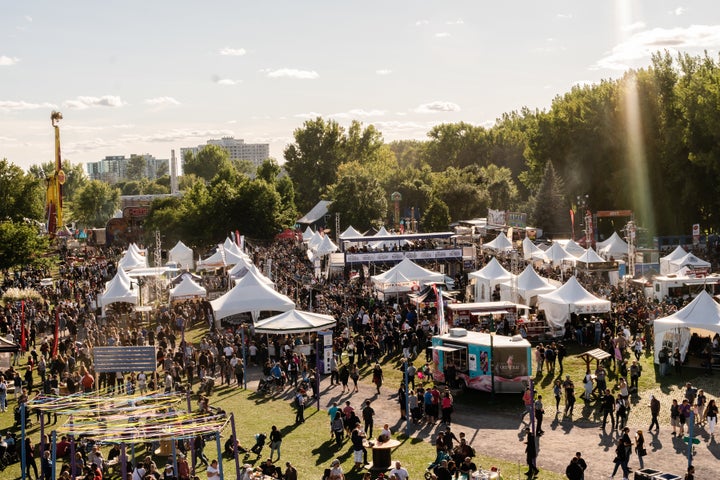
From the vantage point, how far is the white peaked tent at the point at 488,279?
35.2 metres

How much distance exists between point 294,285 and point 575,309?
58.7 ft

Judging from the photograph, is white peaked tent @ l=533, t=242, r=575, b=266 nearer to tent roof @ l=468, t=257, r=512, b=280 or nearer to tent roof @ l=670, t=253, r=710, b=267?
tent roof @ l=670, t=253, r=710, b=267

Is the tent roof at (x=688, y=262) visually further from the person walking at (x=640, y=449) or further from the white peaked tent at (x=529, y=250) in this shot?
the person walking at (x=640, y=449)

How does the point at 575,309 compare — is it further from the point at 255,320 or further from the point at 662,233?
the point at 662,233

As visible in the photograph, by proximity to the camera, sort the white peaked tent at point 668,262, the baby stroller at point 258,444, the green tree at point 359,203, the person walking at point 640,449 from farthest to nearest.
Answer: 1. the green tree at point 359,203
2. the white peaked tent at point 668,262
3. the baby stroller at point 258,444
4. the person walking at point 640,449

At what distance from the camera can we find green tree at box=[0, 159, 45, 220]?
245 feet

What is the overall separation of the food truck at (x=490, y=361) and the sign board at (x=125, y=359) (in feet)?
29.2

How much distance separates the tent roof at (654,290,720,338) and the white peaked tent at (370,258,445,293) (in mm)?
12987

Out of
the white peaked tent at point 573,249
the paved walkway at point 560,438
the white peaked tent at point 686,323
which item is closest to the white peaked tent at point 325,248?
the white peaked tent at point 573,249

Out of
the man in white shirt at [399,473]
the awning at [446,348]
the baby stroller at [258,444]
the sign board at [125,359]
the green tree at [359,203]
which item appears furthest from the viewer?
the green tree at [359,203]

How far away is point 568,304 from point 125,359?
55.3 ft

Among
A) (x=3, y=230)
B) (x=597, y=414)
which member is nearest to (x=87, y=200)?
(x=3, y=230)

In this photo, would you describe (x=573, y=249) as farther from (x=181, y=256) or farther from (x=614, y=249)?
(x=181, y=256)

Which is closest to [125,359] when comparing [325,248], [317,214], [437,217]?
[325,248]
